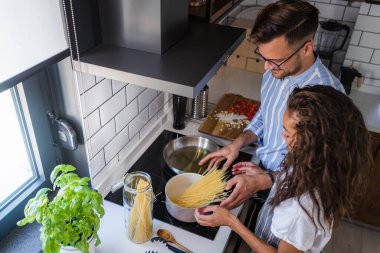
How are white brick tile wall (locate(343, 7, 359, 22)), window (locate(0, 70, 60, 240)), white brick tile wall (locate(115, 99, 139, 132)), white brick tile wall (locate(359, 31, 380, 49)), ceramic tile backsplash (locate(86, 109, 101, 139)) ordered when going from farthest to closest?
white brick tile wall (locate(343, 7, 359, 22)), white brick tile wall (locate(359, 31, 380, 49)), white brick tile wall (locate(115, 99, 139, 132)), ceramic tile backsplash (locate(86, 109, 101, 139)), window (locate(0, 70, 60, 240))

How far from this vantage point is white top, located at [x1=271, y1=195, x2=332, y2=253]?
1003 millimetres

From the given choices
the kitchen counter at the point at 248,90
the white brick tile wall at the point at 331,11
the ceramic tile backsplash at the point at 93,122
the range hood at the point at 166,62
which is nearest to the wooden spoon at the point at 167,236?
the ceramic tile backsplash at the point at 93,122

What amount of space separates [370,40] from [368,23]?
0.35 feet

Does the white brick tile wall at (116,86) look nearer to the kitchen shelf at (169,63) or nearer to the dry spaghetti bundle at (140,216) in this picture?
the kitchen shelf at (169,63)

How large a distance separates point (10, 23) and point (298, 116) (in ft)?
2.63

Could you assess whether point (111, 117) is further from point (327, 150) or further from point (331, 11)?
point (331, 11)

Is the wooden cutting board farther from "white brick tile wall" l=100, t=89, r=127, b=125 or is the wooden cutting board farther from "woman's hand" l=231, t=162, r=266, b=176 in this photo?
"white brick tile wall" l=100, t=89, r=127, b=125

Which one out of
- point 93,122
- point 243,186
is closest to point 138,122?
point 93,122

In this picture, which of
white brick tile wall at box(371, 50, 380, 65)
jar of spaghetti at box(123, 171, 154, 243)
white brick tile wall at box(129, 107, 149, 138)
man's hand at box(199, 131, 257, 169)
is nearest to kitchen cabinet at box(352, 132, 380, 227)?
white brick tile wall at box(371, 50, 380, 65)

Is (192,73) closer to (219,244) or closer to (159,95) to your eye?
(219,244)

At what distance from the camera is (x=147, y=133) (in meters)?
1.75

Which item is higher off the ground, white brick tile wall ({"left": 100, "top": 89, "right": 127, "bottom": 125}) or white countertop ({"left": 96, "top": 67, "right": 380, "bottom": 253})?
white brick tile wall ({"left": 100, "top": 89, "right": 127, "bottom": 125})

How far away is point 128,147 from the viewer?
5.31 ft

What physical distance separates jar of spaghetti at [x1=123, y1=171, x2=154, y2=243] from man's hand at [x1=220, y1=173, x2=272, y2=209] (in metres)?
0.29
